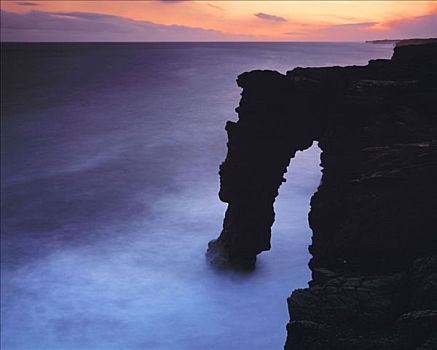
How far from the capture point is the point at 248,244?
2266 cm

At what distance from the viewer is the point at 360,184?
11383 millimetres

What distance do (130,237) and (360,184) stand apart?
22.6m

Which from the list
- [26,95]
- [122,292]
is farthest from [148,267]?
[26,95]

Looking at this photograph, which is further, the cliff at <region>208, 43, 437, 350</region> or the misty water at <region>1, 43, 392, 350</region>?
the misty water at <region>1, 43, 392, 350</region>

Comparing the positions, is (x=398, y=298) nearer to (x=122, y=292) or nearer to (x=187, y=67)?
(x=122, y=292)

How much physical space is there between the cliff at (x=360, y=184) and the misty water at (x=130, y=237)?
246 inches

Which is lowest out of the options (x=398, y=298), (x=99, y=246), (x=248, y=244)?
(x=99, y=246)

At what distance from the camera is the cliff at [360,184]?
8.30 metres

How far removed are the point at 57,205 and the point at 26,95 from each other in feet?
165

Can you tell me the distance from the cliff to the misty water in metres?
6.25

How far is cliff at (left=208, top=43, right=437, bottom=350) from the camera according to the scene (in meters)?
8.30

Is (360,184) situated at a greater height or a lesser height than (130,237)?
greater

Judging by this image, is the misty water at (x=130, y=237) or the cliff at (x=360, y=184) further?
the misty water at (x=130, y=237)

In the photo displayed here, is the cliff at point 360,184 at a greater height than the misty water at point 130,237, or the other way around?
the cliff at point 360,184
